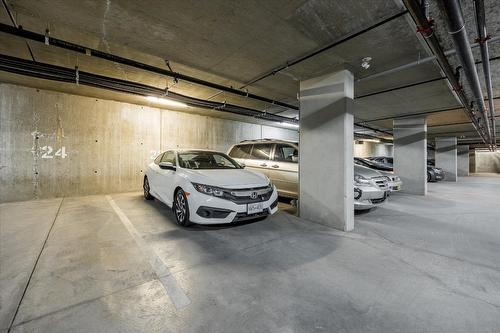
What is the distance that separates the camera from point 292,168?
195 inches

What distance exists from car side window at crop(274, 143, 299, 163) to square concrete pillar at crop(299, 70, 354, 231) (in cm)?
81

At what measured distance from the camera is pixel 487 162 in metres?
23.2

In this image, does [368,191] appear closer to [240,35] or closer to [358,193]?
[358,193]

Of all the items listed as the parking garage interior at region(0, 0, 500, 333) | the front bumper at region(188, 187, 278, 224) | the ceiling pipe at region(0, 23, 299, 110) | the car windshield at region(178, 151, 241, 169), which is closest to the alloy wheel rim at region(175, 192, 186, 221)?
the parking garage interior at region(0, 0, 500, 333)

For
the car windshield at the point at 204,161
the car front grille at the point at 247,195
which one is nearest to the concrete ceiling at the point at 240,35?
the car windshield at the point at 204,161

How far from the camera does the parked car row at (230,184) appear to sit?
3.22m

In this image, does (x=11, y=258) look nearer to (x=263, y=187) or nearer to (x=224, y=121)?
(x=263, y=187)

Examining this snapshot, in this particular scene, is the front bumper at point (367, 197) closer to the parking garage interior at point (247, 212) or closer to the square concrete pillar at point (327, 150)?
the parking garage interior at point (247, 212)

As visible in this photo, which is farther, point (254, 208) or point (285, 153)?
point (285, 153)

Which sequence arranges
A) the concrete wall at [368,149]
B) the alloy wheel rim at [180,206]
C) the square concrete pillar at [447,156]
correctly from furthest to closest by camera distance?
the concrete wall at [368,149] → the square concrete pillar at [447,156] → the alloy wheel rim at [180,206]

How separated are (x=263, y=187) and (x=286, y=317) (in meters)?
2.14

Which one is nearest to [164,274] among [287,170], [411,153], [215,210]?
[215,210]

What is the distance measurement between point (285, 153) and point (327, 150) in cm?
150

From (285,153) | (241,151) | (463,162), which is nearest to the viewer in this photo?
(285,153)
